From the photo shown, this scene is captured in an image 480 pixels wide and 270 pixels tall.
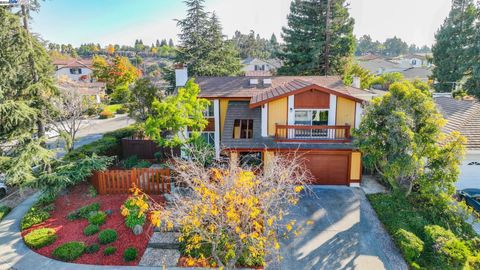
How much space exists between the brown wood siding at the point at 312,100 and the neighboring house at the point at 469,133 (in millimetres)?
5514

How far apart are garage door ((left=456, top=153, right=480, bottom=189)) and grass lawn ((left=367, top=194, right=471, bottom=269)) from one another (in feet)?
14.2

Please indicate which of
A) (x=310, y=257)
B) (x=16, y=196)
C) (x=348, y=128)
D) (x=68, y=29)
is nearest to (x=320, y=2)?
(x=348, y=128)

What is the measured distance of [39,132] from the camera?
16266 millimetres

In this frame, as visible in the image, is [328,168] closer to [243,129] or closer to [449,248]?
[243,129]

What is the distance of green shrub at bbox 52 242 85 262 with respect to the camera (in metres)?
10.4

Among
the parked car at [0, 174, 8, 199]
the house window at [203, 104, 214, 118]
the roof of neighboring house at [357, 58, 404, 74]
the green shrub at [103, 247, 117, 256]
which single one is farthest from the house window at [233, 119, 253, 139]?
the roof of neighboring house at [357, 58, 404, 74]

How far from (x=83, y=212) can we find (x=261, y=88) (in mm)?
13383

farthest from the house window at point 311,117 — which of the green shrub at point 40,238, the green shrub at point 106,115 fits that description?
the green shrub at point 106,115

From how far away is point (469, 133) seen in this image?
53.8ft

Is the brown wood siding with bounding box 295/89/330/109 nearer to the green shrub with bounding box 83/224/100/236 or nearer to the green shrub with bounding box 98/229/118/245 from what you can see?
the green shrub with bounding box 98/229/118/245

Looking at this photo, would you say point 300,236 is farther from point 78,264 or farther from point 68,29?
point 68,29

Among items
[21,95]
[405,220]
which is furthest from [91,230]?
[405,220]

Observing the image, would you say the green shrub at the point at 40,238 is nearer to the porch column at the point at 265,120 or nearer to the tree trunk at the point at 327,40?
the porch column at the point at 265,120

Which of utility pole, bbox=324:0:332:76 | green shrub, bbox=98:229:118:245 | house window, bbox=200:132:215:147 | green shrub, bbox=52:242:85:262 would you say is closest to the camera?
green shrub, bbox=52:242:85:262
